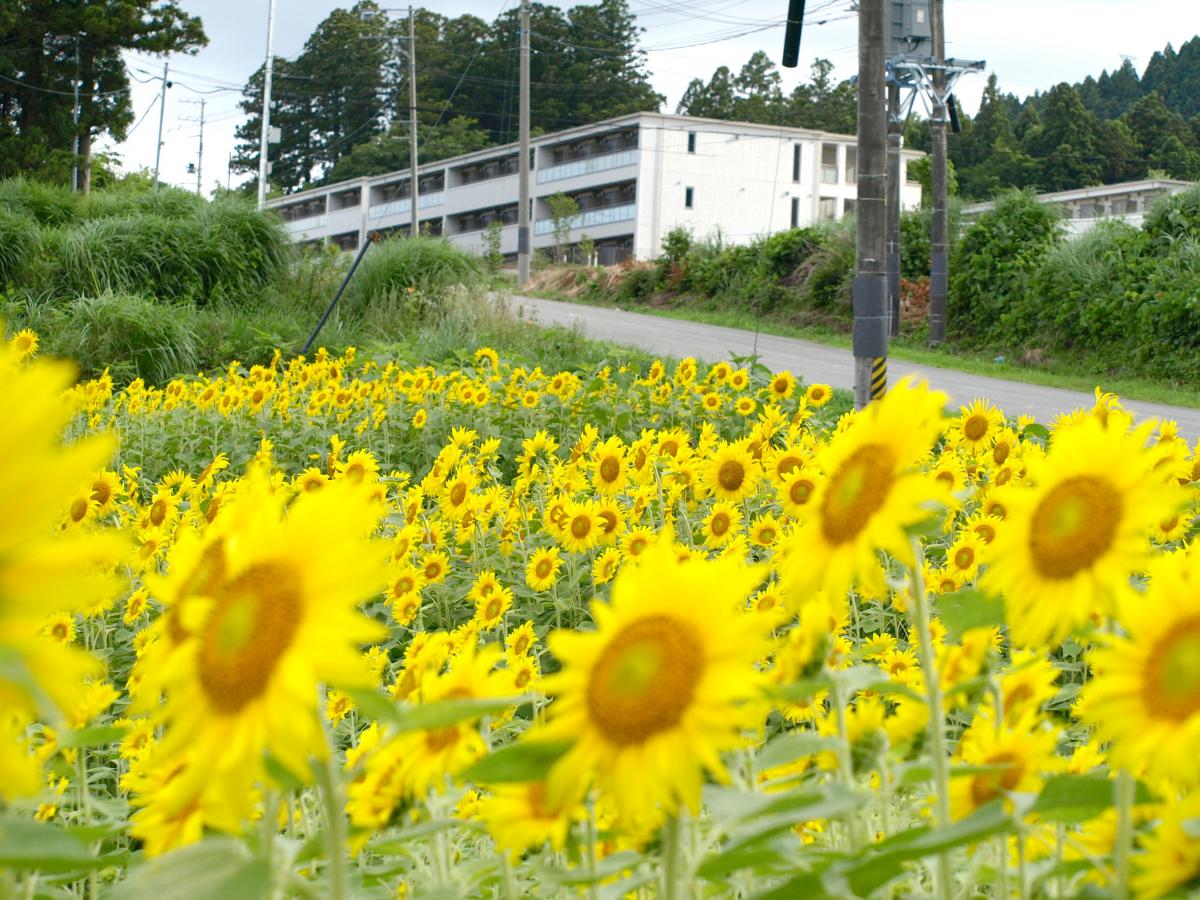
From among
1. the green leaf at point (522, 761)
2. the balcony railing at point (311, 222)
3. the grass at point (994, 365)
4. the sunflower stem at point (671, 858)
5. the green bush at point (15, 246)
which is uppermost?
the balcony railing at point (311, 222)

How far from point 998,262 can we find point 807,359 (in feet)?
14.2

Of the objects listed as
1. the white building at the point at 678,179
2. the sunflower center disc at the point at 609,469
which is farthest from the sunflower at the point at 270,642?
the white building at the point at 678,179

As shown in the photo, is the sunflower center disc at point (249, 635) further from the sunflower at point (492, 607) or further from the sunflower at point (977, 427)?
the sunflower at point (977, 427)

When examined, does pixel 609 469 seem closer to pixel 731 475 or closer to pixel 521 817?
pixel 731 475

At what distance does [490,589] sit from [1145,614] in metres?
2.58

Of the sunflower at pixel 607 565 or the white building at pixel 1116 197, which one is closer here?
the sunflower at pixel 607 565

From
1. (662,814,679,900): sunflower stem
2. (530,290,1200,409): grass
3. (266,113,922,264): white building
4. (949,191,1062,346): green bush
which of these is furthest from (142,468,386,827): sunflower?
(266,113,922,264): white building

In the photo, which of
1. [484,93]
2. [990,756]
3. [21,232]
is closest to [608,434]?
[990,756]

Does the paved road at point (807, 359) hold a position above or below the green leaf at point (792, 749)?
above

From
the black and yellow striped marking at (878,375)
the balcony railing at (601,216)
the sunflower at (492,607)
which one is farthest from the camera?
the balcony railing at (601,216)

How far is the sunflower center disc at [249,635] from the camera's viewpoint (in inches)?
33.4

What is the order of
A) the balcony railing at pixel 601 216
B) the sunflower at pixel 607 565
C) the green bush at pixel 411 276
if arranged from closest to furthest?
the sunflower at pixel 607 565 → the green bush at pixel 411 276 → the balcony railing at pixel 601 216

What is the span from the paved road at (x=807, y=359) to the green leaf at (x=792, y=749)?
978 centimetres

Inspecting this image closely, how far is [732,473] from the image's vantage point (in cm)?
418
